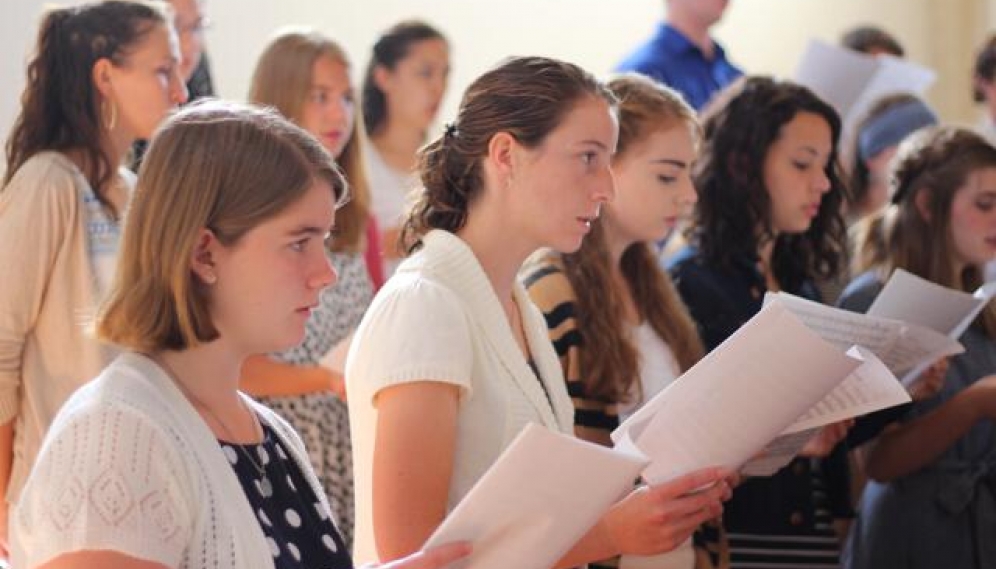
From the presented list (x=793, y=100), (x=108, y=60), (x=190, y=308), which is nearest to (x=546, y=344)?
(x=190, y=308)

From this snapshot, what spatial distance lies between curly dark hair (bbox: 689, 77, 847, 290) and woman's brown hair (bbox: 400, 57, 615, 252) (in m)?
0.98

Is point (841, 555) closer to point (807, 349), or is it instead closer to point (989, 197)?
point (989, 197)

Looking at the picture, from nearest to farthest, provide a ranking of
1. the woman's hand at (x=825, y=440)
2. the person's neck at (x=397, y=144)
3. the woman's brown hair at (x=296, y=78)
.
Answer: the woman's hand at (x=825, y=440), the woman's brown hair at (x=296, y=78), the person's neck at (x=397, y=144)

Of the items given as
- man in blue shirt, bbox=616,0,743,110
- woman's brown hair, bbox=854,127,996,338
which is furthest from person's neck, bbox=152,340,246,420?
man in blue shirt, bbox=616,0,743,110

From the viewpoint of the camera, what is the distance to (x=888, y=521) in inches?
124

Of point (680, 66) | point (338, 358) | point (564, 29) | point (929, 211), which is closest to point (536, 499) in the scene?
point (338, 358)

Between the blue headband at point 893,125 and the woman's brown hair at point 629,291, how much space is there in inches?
66.8

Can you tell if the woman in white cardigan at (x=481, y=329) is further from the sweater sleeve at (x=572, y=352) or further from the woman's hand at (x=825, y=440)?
the woman's hand at (x=825, y=440)

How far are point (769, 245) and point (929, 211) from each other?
1.15ft

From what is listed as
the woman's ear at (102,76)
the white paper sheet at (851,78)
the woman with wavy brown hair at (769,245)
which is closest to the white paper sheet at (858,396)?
the woman with wavy brown hair at (769,245)

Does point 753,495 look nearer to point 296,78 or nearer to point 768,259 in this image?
point 768,259

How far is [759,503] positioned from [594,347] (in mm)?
589

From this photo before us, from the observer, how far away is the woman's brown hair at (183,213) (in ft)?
5.28

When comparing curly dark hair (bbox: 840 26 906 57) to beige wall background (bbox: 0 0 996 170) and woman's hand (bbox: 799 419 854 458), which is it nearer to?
beige wall background (bbox: 0 0 996 170)
